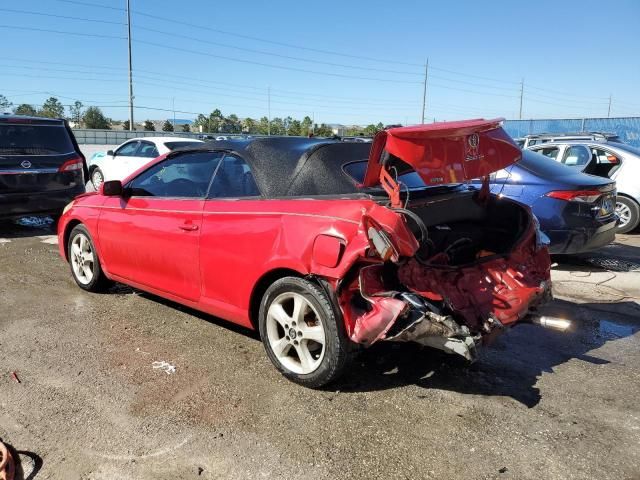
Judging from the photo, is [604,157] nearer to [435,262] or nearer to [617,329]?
[617,329]

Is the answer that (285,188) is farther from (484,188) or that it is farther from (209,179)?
(484,188)

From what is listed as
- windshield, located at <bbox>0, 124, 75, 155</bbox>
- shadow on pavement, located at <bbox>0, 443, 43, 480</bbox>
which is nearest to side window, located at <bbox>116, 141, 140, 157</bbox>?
windshield, located at <bbox>0, 124, 75, 155</bbox>

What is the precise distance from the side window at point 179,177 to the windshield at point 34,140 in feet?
14.7

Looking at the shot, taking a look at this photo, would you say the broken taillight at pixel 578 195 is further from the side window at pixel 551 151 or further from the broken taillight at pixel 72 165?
the broken taillight at pixel 72 165

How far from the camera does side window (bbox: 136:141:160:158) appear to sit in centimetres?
1231

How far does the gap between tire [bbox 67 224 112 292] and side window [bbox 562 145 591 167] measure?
857 cm

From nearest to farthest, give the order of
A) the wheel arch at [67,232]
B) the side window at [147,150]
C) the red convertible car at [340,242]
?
the red convertible car at [340,242]
the wheel arch at [67,232]
the side window at [147,150]

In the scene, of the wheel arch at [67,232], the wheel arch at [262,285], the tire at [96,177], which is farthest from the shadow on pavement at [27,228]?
the wheel arch at [262,285]

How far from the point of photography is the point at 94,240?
16.6ft

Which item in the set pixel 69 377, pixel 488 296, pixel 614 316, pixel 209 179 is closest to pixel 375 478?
pixel 488 296

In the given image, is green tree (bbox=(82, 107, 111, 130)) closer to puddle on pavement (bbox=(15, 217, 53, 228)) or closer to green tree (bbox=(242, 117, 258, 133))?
green tree (bbox=(242, 117, 258, 133))

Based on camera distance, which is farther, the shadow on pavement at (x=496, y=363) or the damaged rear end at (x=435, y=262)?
the shadow on pavement at (x=496, y=363)

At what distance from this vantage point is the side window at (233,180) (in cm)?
381

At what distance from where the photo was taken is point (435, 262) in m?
3.64
